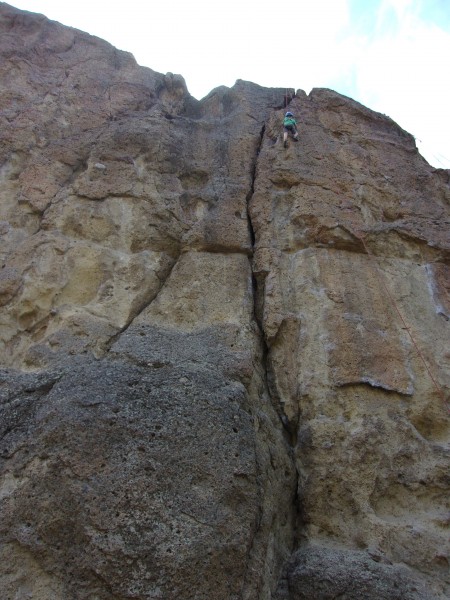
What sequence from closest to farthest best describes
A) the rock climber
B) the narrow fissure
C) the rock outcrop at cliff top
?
the rock outcrop at cliff top → the narrow fissure → the rock climber

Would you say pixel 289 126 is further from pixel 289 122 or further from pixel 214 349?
pixel 214 349

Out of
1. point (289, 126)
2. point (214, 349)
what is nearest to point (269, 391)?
point (214, 349)

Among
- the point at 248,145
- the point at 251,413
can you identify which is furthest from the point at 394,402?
the point at 248,145

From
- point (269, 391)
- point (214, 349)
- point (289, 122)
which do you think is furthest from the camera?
point (289, 122)

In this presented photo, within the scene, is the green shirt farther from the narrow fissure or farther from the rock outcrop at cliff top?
the narrow fissure

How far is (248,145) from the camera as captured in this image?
7.50 metres

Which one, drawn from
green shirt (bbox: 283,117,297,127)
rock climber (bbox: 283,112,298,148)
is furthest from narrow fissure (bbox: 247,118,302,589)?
green shirt (bbox: 283,117,297,127)

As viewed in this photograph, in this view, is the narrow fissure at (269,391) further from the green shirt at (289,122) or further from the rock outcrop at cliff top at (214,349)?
the green shirt at (289,122)

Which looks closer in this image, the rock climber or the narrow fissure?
the narrow fissure

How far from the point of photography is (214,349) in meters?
4.90

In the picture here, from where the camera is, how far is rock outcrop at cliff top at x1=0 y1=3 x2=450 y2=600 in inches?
143

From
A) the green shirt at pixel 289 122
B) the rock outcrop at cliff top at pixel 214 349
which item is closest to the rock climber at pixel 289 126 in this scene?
the green shirt at pixel 289 122

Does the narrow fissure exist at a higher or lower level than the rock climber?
lower

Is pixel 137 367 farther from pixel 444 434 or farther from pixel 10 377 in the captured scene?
pixel 444 434
